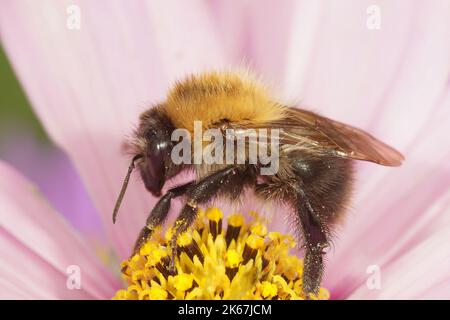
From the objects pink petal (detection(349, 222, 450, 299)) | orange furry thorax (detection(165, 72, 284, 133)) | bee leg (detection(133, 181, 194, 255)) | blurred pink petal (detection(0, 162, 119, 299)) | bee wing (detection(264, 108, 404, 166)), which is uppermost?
orange furry thorax (detection(165, 72, 284, 133))

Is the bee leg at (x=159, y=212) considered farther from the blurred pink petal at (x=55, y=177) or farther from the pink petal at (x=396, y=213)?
the blurred pink petal at (x=55, y=177)

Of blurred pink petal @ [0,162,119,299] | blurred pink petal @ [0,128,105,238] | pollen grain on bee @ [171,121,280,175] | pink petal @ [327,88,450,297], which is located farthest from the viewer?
blurred pink petal @ [0,128,105,238]

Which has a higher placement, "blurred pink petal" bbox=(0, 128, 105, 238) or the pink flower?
the pink flower

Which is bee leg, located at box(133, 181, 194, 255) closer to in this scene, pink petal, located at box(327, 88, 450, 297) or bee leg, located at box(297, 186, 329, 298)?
bee leg, located at box(297, 186, 329, 298)

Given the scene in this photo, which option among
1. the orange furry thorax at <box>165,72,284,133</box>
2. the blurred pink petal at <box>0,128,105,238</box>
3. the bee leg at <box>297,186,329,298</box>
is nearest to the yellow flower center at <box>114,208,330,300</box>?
the bee leg at <box>297,186,329,298</box>

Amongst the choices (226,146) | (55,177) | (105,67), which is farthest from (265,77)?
(55,177)

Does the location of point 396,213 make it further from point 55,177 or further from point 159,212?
point 55,177
